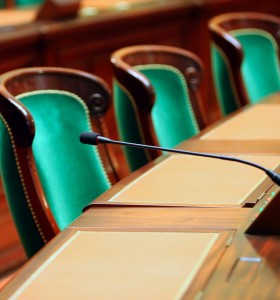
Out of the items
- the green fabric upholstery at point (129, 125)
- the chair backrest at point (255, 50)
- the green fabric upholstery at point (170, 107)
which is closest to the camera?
the green fabric upholstery at point (129, 125)

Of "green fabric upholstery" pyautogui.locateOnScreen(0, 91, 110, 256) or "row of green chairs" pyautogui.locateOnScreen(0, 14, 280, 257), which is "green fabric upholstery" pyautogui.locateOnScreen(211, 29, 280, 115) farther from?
"green fabric upholstery" pyautogui.locateOnScreen(0, 91, 110, 256)

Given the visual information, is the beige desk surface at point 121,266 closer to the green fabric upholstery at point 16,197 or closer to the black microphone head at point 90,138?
the black microphone head at point 90,138

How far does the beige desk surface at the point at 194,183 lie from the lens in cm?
155

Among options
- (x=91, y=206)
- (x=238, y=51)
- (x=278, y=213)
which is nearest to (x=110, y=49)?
(x=238, y=51)

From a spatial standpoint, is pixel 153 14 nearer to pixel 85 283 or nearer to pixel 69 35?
pixel 69 35

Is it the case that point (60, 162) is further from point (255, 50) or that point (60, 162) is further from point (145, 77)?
point (255, 50)

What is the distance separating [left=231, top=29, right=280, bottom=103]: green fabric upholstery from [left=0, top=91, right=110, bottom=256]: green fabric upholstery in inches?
44.8

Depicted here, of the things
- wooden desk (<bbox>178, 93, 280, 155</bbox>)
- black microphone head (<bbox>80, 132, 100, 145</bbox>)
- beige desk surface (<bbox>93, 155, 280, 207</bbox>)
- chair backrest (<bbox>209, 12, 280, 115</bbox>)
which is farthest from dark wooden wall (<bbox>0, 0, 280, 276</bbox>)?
black microphone head (<bbox>80, 132, 100, 145</bbox>)

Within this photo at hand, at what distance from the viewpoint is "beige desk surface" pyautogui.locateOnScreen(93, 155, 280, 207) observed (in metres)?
1.55

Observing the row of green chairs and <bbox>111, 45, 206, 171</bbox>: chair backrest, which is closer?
the row of green chairs

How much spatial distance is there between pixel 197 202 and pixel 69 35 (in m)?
1.92

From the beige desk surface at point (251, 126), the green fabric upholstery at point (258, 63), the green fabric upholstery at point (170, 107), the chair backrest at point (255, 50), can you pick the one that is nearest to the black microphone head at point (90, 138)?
the beige desk surface at point (251, 126)

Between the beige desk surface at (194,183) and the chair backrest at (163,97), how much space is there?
1.08 ft

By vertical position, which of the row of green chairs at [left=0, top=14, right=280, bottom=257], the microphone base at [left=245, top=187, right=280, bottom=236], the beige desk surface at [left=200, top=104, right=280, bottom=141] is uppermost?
the row of green chairs at [left=0, top=14, right=280, bottom=257]
